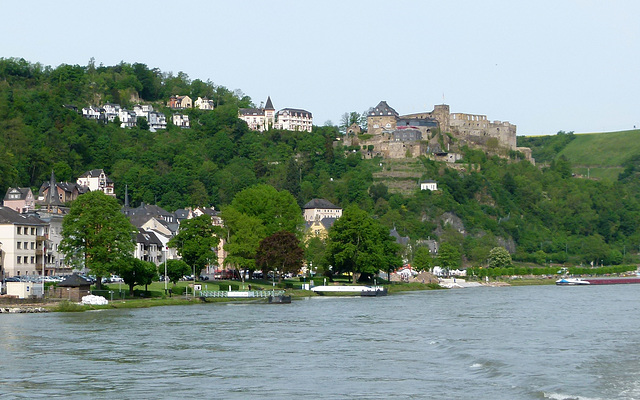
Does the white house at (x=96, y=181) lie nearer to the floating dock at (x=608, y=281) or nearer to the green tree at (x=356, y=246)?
the green tree at (x=356, y=246)

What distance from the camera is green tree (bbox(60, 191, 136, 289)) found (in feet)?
245

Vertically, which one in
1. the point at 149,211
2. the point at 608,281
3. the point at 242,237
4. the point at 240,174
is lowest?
the point at 608,281

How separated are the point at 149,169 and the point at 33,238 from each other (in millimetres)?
80008

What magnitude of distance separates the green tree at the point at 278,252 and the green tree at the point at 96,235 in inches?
768

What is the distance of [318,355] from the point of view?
42.8 meters

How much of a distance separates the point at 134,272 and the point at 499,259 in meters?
100

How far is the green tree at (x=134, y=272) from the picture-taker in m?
73.3

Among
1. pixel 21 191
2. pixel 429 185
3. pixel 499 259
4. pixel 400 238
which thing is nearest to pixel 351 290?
pixel 21 191

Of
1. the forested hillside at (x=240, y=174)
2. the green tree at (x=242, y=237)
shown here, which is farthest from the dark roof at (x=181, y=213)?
the green tree at (x=242, y=237)

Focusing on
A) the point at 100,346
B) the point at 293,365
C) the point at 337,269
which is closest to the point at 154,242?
the point at 337,269

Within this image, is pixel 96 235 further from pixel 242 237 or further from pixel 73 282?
pixel 242 237

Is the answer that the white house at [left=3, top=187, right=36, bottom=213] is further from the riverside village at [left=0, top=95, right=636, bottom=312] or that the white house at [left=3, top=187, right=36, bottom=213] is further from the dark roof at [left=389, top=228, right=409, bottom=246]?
the dark roof at [left=389, top=228, right=409, bottom=246]

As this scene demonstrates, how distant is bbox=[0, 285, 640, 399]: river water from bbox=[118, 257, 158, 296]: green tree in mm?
5863

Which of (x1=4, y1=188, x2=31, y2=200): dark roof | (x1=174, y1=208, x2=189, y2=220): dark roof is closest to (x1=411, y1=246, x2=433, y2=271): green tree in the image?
(x1=174, y1=208, x2=189, y2=220): dark roof
